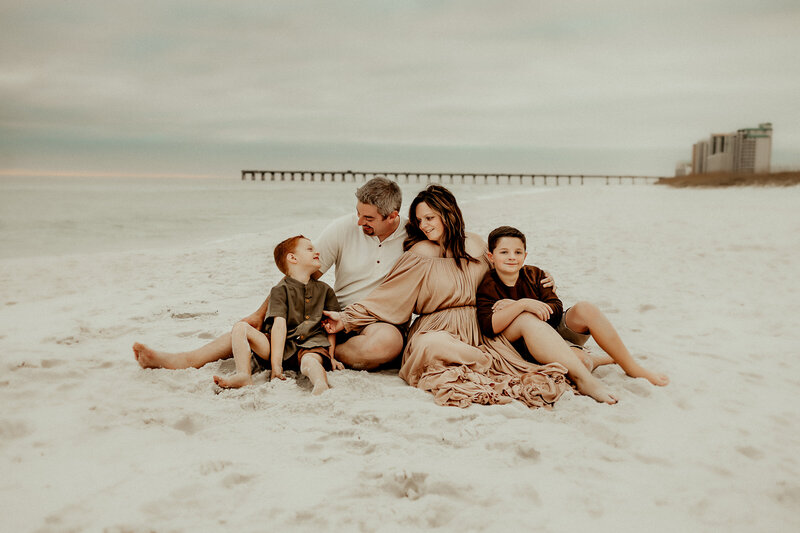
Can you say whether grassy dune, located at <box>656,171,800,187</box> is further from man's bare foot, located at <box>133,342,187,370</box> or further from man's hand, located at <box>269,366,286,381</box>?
man's bare foot, located at <box>133,342,187,370</box>

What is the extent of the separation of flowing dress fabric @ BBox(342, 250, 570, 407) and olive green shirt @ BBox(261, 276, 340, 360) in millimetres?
180

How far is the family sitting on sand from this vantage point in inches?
129

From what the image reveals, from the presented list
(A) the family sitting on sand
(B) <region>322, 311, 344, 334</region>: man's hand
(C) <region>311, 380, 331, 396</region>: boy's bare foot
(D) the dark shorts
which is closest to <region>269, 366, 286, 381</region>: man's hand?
(A) the family sitting on sand

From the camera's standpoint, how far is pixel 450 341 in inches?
130

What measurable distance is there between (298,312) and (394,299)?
23.4 inches

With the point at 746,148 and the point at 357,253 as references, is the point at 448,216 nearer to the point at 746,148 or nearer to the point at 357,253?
the point at 357,253

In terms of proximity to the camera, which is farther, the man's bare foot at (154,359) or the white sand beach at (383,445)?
the man's bare foot at (154,359)

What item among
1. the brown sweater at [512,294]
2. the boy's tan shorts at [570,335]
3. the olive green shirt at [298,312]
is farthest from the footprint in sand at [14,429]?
the boy's tan shorts at [570,335]

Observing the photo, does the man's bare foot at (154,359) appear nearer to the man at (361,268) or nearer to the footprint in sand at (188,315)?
the man at (361,268)

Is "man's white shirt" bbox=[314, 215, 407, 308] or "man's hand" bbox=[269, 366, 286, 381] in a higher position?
"man's white shirt" bbox=[314, 215, 407, 308]

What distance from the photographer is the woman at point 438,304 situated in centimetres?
328

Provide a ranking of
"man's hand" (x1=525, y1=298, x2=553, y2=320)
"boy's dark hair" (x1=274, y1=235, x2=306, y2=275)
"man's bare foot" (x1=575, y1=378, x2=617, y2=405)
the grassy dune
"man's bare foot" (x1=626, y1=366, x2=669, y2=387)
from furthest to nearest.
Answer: the grassy dune < "boy's dark hair" (x1=274, y1=235, x2=306, y2=275) < "man's bare foot" (x1=626, y1=366, x2=669, y2=387) < "man's hand" (x1=525, y1=298, x2=553, y2=320) < "man's bare foot" (x1=575, y1=378, x2=617, y2=405)

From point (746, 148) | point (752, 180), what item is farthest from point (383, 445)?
point (746, 148)

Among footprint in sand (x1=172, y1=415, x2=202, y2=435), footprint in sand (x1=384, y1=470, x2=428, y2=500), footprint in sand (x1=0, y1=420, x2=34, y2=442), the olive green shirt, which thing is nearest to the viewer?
footprint in sand (x1=384, y1=470, x2=428, y2=500)
